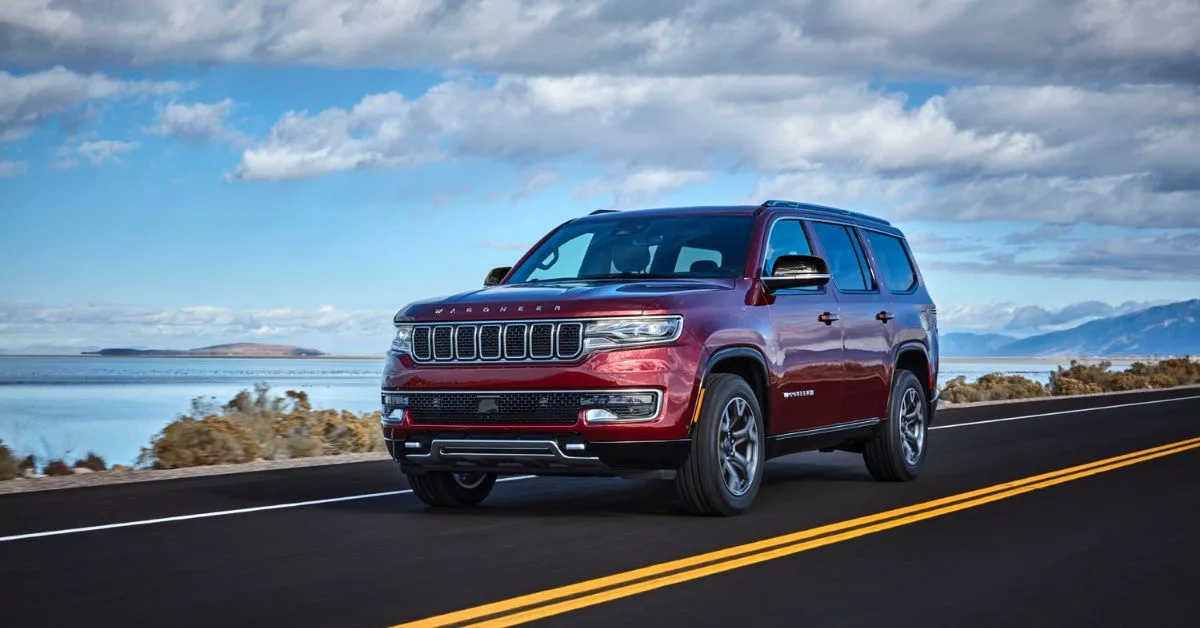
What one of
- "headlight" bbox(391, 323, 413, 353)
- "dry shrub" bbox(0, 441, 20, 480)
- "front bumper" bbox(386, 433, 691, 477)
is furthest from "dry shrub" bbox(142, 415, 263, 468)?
"front bumper" bbox(386, 433, 691, 477)

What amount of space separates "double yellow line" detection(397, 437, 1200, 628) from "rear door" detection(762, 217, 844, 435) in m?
0.97

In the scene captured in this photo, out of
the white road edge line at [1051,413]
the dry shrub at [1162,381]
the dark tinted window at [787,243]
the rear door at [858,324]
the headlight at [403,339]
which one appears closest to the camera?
the headlight at [403,339]

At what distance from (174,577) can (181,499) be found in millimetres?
3727

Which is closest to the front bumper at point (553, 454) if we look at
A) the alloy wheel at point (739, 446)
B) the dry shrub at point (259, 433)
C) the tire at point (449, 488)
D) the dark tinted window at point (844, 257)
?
the alloy wheel at point (739, 446)

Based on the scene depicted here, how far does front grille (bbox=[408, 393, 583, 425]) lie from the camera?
932cm

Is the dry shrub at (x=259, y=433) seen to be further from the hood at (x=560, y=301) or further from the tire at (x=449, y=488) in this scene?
the hood at (x=560, y=301)

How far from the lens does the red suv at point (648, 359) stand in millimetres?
9320

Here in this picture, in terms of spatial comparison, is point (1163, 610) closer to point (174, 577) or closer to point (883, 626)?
point (883, 626)

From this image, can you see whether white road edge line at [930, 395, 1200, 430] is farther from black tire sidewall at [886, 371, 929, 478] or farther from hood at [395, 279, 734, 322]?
hood at [395, 279, 734, 322]

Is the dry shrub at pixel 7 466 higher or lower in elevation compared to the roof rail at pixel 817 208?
lower

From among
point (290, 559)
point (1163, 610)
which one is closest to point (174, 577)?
point (290, 559)

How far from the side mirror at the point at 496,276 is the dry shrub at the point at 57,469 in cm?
571

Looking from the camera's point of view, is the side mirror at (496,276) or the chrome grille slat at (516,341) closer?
the chrome grille slat at (516,341)

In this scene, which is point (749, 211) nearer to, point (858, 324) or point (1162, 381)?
point (858, 324)
